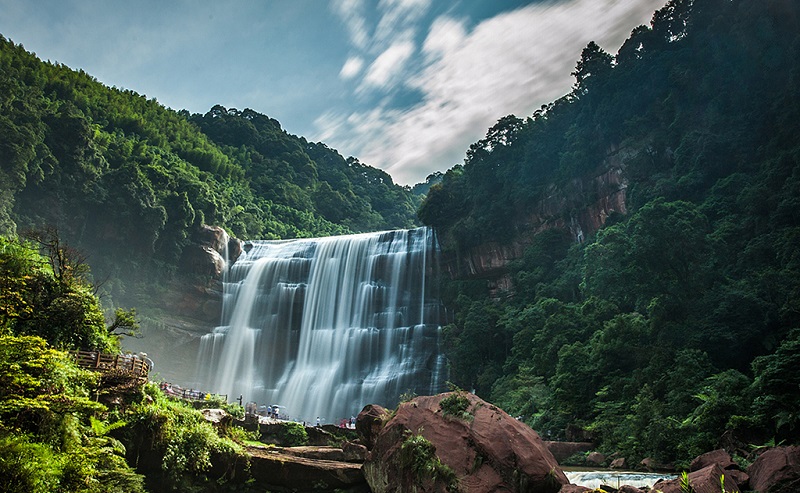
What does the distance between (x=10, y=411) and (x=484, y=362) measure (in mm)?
29935

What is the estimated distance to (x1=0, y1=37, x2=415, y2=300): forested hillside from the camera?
38.1m

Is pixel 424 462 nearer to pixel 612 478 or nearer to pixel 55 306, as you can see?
pixel 612 478

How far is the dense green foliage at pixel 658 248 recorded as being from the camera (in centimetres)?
1852

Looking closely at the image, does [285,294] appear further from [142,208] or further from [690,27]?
[690,27]

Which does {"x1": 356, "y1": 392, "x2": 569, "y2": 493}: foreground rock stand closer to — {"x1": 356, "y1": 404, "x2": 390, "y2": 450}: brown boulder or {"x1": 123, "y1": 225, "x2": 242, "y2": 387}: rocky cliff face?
{"x1": 356, "y1": 404, "x2": 390, "y2": 450}: brown boulder

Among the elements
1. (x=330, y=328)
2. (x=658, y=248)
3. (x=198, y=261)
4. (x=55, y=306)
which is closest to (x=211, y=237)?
(x=198, y=261)

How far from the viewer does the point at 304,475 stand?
12508mm

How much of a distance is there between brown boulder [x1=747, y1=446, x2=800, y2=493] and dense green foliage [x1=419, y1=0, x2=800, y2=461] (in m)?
4.09

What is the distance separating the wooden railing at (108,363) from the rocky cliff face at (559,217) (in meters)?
29.8

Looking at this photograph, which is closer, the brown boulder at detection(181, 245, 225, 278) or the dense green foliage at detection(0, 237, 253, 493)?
the dense green foliage at detection(0, 237, 253, 493)

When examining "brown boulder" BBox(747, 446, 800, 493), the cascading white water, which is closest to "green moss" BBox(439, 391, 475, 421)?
"brown boulder" BBox(747, 446, 800, 493)

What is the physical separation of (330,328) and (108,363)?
91.7 ft

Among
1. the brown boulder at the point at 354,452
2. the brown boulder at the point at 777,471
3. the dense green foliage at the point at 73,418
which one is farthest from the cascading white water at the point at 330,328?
the brown boulder at the point at 777,471

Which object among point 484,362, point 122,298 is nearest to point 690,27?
point 484,362
